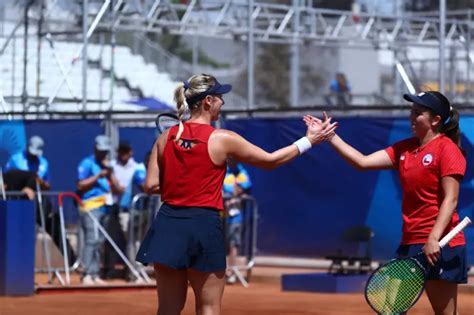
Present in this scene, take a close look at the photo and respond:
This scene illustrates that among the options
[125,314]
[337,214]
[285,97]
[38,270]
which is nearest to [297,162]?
[337,214]

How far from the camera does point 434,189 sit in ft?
25.4

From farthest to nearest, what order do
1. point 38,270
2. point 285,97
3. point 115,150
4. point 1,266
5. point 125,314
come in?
point 285,97, point 115,150, point 38,270, point 1,266, point 125,314

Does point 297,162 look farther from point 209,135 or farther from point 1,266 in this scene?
point 209,135

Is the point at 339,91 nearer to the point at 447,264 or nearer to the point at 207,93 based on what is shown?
the point at 447,264

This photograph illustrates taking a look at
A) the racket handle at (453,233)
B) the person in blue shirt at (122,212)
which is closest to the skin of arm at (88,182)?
the person in blue shirt at (122,212)

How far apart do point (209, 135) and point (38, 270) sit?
28.7 feet

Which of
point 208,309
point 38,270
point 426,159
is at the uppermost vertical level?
point 426,159

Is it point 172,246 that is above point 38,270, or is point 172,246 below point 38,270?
above

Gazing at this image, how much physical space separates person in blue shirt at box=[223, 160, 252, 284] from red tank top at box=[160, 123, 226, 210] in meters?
8.81

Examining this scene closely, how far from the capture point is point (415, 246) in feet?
25.4

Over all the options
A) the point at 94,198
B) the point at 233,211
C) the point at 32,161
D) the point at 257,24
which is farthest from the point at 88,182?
the point at 257,24

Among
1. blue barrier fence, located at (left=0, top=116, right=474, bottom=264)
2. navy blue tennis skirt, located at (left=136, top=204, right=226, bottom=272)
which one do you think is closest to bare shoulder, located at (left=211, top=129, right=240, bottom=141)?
navy blue tennis skirt, located at (left=136, top=204, right=226, bottom=272)

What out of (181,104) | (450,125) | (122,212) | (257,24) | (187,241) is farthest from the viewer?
(257,24)

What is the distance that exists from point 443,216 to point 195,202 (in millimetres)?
1451
